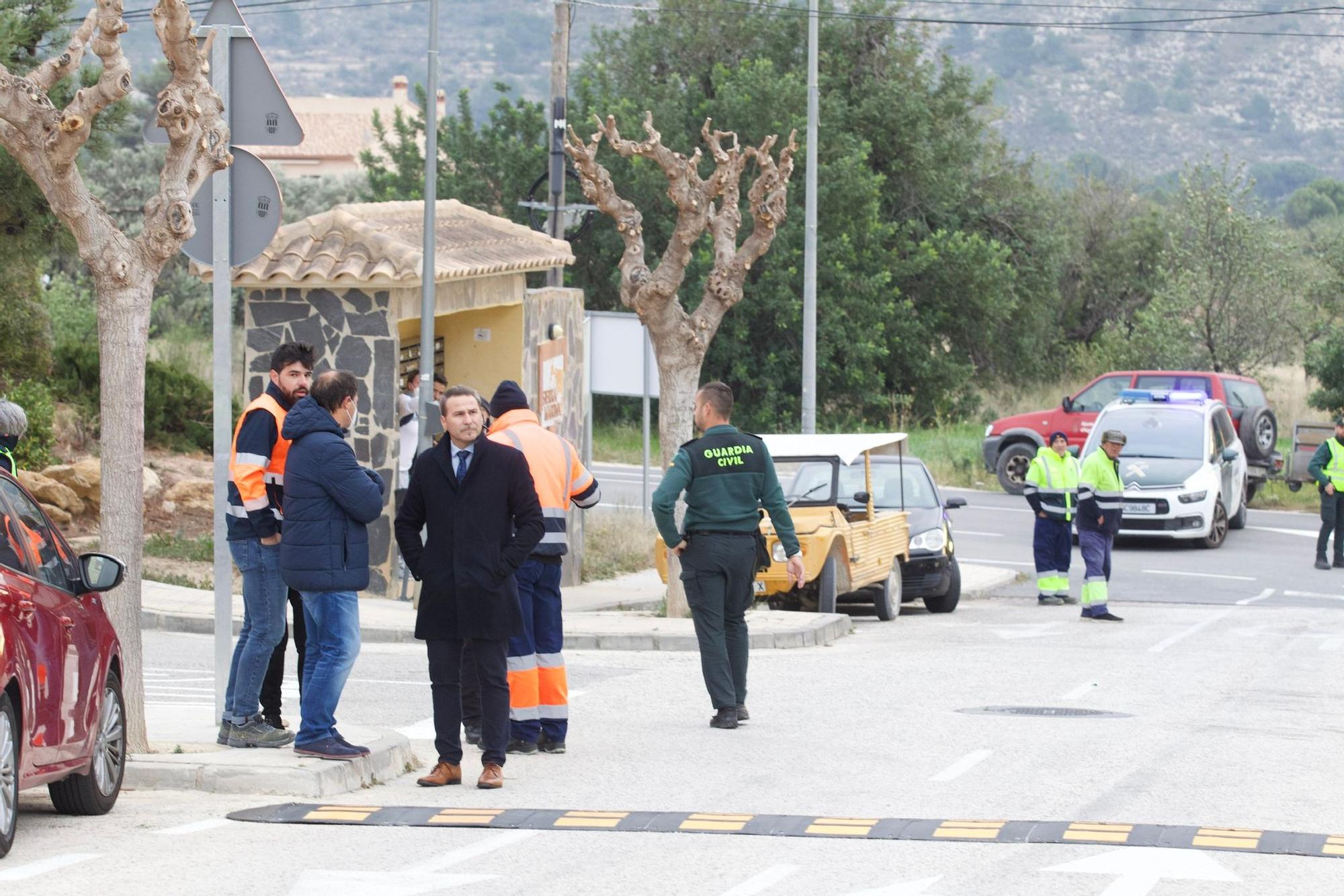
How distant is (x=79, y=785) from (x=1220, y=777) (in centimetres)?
542

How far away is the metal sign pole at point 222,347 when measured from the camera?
985 centimetres

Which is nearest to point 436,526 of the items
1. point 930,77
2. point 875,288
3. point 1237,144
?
point 875,288

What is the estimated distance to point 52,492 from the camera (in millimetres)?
21125

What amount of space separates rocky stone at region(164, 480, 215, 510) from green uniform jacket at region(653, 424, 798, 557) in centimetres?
1270

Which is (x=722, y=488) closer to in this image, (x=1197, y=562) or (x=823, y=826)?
(x=823, y=826)

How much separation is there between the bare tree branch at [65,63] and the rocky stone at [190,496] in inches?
545

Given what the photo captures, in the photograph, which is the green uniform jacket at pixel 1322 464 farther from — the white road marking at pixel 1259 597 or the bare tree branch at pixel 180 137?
the bare tree branch at pixel 180 137

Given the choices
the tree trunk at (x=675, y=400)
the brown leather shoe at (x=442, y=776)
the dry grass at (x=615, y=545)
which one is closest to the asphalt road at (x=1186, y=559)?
the dry grass at (x=615, y=545)

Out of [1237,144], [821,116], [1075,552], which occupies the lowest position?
[1075,552]

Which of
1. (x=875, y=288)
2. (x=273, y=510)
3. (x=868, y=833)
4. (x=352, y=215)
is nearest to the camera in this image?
(x=868, y=833)

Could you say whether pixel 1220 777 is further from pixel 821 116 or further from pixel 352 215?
pixel 821 116

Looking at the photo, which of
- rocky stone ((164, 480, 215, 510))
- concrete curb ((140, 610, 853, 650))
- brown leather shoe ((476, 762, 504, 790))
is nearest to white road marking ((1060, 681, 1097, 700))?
concrete curb ((140, 610, 853, 650))

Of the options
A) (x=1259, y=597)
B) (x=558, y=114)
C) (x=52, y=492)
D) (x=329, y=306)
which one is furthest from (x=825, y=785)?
(x=558, y=114)

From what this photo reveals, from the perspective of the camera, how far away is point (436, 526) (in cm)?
916
